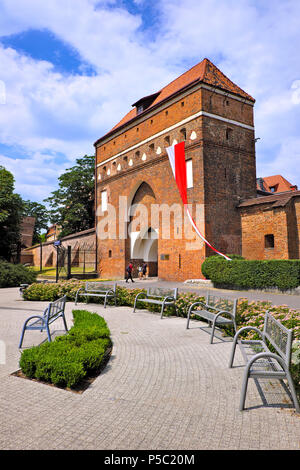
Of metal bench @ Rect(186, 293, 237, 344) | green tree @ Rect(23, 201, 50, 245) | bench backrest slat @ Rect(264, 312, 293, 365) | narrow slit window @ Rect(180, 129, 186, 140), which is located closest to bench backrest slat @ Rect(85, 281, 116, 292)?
metal bench @ Rect(186, 293, 237, 344)

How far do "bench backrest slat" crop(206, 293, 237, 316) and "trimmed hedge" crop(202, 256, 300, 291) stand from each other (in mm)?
6524

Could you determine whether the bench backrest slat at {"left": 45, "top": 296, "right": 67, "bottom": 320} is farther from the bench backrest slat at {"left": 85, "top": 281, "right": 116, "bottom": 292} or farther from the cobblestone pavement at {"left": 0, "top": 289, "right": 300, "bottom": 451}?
the bench backrest slat at {"left": 85, "top": 281, "right": 116, "bottom": 292}

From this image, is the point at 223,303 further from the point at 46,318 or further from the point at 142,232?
Result: the point at 142,232

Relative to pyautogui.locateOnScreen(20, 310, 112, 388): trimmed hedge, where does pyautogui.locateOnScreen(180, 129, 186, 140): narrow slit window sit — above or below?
above

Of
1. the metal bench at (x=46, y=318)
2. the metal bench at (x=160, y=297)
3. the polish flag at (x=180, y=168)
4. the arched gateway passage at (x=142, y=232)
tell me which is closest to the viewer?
the metal bench at (x=46, y=318)

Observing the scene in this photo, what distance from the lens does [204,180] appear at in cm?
1733

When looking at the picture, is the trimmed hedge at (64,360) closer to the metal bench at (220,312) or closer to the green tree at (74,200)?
the metal bench at (220,312)

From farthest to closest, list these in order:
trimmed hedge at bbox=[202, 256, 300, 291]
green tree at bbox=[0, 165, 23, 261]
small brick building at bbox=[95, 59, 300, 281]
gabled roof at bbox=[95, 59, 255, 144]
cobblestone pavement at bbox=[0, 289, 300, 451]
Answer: green tree at bbox=[0, 165, 23, 261], gabled roof at bbox=[95, 59, 255, 144], small brick building at bbox=[95, 59, 300, 281], trimmed hedge at bbox=[202, 256, 300, 291], cobblestone pavement at bbox=[0, 289, 300, 451]

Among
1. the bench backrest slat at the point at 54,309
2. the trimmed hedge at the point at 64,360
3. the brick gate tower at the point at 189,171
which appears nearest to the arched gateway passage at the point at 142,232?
the brick gate tower at the point at 189,171

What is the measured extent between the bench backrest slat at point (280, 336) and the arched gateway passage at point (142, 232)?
58.5 ft

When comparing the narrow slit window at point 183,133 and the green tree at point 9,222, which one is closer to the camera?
the narrow slit window at point 183,133

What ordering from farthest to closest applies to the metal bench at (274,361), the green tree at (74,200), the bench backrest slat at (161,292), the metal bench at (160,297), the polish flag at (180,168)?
the green tree at (74,200) < the polish flag at (180,168) < the bench backrest slat at (161,292) < the metal bench at (160,297) < the metal bench at (274,361)

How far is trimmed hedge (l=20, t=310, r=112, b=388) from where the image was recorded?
13.0ft

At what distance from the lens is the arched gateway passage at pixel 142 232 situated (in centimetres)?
2297
